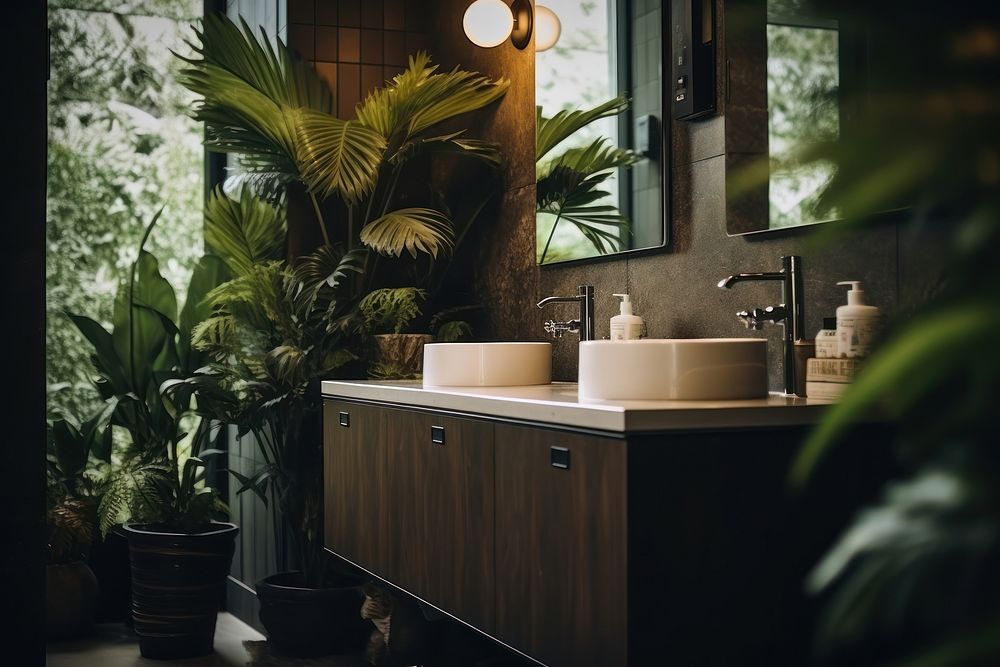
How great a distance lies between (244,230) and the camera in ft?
12.0

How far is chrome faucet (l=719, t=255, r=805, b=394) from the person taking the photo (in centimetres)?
206

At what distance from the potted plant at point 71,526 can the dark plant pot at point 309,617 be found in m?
0.68

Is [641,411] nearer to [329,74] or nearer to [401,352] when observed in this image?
[401,352]

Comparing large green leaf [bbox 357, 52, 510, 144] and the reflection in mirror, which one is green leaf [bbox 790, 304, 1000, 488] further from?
large green leaf [bbox 357, 52, 510, 144]

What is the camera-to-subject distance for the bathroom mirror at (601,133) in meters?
2.62

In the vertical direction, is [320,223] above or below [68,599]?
above

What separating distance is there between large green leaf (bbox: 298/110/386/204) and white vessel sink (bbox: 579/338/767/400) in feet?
5.12

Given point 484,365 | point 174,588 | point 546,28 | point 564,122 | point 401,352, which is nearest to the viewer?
point 484,365

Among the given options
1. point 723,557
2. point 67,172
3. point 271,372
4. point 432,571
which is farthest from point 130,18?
point 723,557

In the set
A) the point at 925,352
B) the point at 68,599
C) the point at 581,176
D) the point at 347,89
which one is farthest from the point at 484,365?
the point at 925,352

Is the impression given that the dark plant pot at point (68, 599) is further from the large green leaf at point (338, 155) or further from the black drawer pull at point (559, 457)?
the black drawer pull at point (559, 457)

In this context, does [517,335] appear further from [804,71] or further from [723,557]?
[723,557]

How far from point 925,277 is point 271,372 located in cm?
206

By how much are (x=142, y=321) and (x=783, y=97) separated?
2554 millimetres
